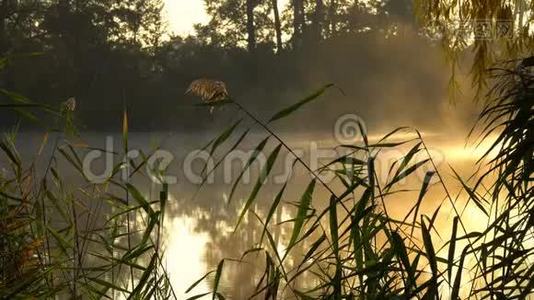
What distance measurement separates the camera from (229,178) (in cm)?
711

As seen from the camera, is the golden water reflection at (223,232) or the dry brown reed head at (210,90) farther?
the golden water reflection at (223,232)

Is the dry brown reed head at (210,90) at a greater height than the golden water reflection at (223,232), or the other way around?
the dry brown reed head at (210,90)

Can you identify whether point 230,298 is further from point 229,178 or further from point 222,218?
point 229,178

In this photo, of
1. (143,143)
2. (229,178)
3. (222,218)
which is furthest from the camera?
(143,143)

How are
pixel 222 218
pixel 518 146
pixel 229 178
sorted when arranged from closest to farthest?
pixel 518 146 < pixel 222 218 < pixel 229 178

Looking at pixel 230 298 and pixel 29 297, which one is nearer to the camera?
pixel 29 297

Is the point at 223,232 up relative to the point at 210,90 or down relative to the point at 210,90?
down

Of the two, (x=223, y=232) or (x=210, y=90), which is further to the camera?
(x=223, y=232)

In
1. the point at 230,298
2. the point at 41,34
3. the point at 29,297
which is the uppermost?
the point at 41,34

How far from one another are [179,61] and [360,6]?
3191mm

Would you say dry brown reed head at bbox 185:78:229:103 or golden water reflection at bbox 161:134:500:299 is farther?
golden water reflection at bbox 161:134:500:299

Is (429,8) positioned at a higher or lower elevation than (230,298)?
higher

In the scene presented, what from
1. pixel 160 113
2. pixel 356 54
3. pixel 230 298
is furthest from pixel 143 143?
pixel 230 298

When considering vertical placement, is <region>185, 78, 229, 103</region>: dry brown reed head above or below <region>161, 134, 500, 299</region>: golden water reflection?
above
